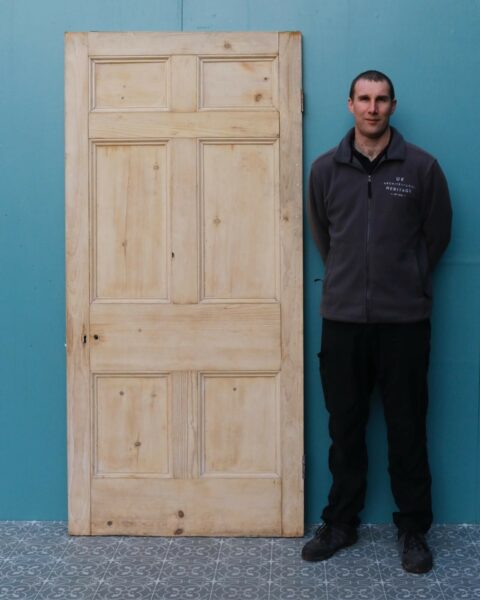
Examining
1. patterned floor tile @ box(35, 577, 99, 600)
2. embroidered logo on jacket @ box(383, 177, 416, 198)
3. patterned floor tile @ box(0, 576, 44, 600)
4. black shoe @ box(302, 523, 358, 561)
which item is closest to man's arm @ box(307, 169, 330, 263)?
embroidered logo on jacket @ box(383, 177, 416, 198)

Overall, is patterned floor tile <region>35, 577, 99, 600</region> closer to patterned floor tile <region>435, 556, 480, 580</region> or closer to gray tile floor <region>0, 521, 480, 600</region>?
gray tile floor <region>0, 521, 480, 600</region>

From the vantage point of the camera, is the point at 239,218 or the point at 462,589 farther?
the point at 239,218

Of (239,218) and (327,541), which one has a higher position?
(239,218)

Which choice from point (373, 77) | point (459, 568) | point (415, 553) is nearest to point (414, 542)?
point (415, 553)

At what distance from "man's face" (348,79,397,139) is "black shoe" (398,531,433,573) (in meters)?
1.56

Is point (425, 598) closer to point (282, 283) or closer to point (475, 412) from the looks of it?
point (475, 412)

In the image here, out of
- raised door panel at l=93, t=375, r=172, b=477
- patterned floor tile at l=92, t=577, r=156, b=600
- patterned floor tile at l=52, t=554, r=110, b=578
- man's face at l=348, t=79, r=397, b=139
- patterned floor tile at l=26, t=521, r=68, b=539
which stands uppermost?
man's face at l=348, t=79, r=397, b=139

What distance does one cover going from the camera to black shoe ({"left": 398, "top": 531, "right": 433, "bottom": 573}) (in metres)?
3.15

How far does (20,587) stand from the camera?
3.07m

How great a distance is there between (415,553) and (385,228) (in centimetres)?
124

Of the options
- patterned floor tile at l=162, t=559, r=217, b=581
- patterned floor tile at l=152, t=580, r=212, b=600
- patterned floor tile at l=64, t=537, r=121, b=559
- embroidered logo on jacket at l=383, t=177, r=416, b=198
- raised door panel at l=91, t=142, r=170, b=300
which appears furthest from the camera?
raised door panel at l=91, t=142, r=170, b=300

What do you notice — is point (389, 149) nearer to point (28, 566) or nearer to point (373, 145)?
point (373, 145)

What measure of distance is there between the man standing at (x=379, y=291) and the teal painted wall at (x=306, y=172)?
16 centimetres

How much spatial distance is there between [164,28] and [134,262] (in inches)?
37.6
